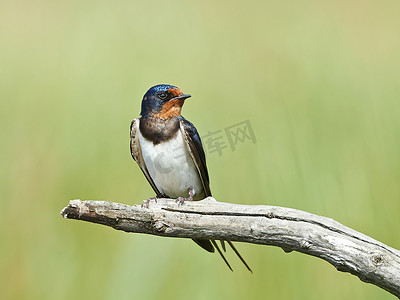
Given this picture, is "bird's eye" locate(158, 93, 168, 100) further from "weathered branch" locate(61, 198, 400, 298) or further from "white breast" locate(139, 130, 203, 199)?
"weathered branch" locate(61, 198, 400, 298)

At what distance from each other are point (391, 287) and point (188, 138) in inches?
41.0

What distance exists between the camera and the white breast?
224cm

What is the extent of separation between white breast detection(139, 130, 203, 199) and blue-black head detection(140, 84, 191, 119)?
10cm

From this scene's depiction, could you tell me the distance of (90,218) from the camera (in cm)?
159

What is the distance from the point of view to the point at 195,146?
7.42ft

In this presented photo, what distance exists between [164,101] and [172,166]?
292 millimetres

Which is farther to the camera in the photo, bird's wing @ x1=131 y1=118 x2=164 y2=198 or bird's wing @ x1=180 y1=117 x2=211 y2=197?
bird's wing @ x1=131 y1=118 x2=164 y2=198

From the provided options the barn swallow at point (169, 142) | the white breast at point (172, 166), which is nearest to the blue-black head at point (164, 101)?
the barn swallow at point (169, 142)

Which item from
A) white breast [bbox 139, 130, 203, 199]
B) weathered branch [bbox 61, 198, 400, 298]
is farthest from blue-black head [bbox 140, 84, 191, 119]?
weathered branch [bbox 61, 198, 400, 298]

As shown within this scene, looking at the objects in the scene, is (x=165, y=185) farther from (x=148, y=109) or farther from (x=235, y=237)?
(x=235, y=237)

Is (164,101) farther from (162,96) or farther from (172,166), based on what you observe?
(172,166)

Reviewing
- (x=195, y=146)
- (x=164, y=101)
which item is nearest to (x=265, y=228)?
(x=195, y=146)

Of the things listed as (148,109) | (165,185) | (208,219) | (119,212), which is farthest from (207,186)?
(119,212)

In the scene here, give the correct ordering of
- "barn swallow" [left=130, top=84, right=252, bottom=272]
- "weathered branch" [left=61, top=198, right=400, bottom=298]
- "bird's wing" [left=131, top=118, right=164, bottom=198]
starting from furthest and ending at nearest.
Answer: "bird's wing" [left=131, top=118, right=164, bottom=198] < "barn swallow" [left=130, top=84, right=252, bottom=272] < "weathered branch" [left=61, top=198, right=400, bottom=298]
